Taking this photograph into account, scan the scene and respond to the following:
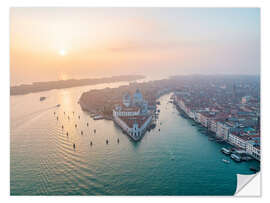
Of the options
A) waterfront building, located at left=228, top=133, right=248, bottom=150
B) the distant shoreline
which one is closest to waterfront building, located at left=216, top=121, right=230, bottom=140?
waterfront building, located at left=228, top=133, right=248, bottom=150

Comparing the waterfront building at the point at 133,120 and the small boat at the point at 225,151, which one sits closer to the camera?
the small boat at the point at 225,151

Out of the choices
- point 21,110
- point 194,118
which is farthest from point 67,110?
point 194,118

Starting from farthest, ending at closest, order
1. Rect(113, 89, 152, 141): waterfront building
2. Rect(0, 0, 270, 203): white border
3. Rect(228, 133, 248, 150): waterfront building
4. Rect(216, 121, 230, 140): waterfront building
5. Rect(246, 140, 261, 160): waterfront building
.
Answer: Rect(113, 89, 152, 141): waterfront building → Rect(216, 121, 230, 140): waterfront building → Rect(228, 133, 248, 150): waterfront building → Rect(246, 140, 261, 160): waterfront building → Rect(0, 0, 270, 203): white border

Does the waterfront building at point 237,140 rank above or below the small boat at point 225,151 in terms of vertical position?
above

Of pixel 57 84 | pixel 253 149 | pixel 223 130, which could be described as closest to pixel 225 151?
pixel 253 149

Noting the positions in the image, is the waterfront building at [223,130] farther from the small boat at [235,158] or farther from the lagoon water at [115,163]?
the small boat at [235,158]

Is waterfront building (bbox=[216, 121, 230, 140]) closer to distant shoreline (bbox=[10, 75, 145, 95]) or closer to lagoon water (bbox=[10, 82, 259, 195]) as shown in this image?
lagoon water (bbox=[10, 82, 259, 195])
